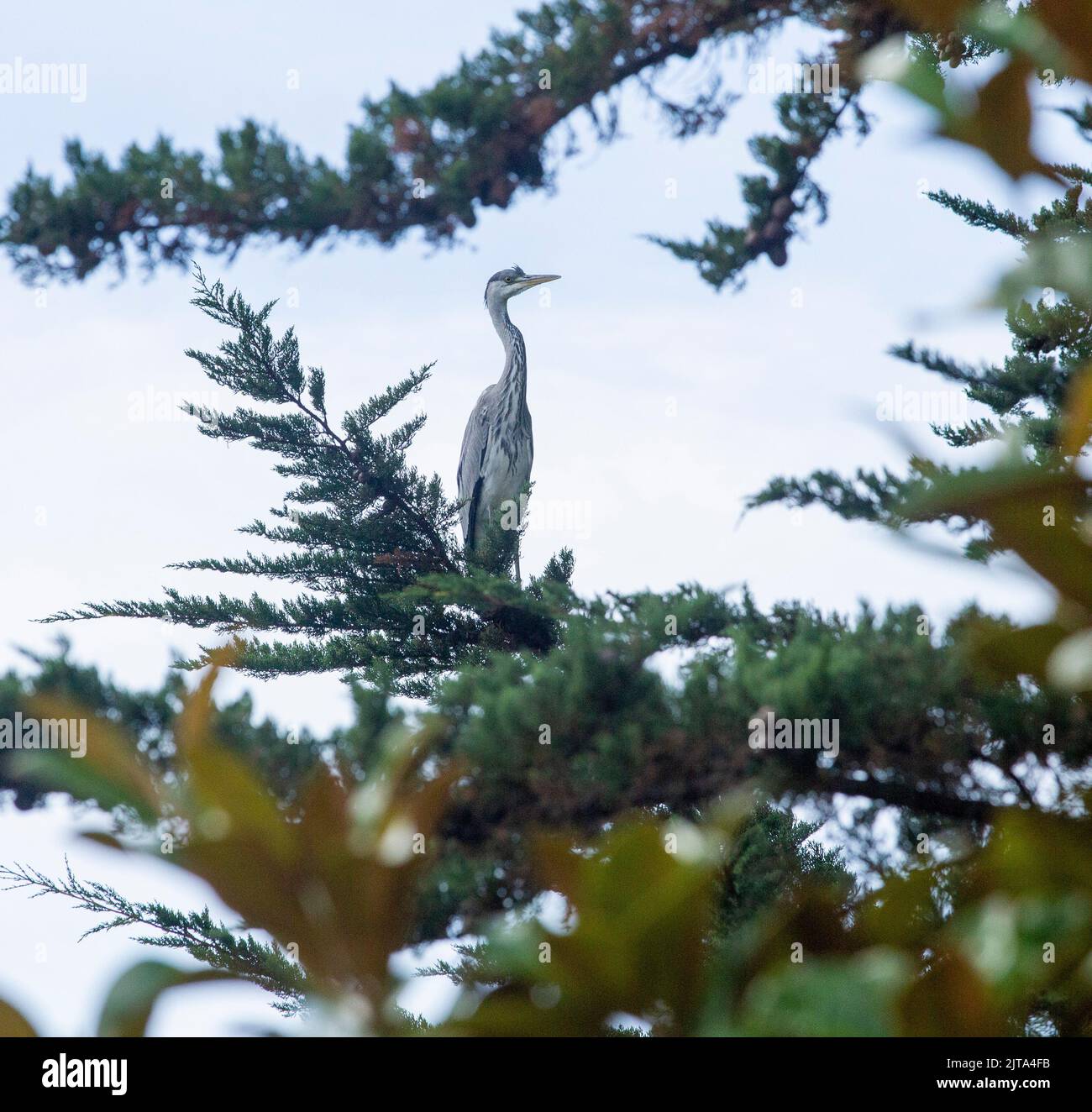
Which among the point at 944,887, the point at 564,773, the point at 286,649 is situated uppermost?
the point at 286,649

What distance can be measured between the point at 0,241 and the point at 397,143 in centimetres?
54

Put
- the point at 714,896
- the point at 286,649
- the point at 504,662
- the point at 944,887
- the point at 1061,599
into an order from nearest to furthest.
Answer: the point at 1061,599, the point at 944,887, the point at 504,662, the point at 714,896, the point at 286,649

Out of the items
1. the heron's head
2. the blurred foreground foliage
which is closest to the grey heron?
the heron's head

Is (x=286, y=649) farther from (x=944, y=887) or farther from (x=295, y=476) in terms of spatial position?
(x=944, y=887)

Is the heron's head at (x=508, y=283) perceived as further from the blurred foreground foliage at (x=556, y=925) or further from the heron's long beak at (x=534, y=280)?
the blurred foreground foliage at (x=556, y=925)

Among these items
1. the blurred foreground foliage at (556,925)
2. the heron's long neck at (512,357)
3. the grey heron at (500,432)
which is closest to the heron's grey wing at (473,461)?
the grey heron at (500,432)

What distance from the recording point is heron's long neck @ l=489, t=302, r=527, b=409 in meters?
7.41

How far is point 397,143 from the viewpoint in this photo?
1530mm

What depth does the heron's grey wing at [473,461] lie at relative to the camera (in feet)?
23.2

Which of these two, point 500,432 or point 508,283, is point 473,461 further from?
point 508,283

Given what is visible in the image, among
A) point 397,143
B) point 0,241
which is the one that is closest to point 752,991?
point 397,143

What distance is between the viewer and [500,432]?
23.8 feet

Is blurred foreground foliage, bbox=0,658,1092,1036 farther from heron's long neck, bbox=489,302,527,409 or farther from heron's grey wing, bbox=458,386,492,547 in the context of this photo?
heron's long neck, bbox=489,302,527,409

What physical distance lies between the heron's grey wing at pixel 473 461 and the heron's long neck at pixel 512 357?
0.47ft
